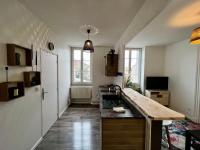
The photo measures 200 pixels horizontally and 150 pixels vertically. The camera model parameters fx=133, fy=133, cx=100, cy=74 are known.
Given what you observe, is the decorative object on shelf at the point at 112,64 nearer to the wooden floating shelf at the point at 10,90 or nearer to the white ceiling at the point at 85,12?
the white ceiling at the point at 85,12

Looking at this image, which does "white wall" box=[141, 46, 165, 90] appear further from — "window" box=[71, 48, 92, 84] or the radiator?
"window" box=[71, 48, 92, 84]

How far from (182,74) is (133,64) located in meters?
1.89

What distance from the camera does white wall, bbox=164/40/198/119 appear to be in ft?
12.8

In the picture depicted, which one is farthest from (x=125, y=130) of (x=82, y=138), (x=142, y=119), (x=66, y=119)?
(x=66, y=119)

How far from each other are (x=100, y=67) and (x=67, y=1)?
12.4 ft

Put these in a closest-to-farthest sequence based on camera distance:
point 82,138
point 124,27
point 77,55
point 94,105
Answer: point 82,138 → point 124,27 → point 94,105 → point 77,55

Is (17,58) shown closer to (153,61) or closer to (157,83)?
(157,83)

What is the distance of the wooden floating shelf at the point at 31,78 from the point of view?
2.20 metres

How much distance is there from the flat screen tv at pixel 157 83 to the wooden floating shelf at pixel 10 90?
4263 millimetres

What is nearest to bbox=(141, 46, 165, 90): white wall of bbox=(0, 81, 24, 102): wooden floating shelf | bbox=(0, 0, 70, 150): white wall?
bbox=(0, 0, 70, 150): white wall

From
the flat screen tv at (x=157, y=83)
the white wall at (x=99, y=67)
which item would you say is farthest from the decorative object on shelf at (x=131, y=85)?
the white wall at (x=99, y=67)

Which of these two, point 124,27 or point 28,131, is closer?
point 28,131

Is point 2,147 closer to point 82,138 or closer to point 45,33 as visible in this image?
point 82,138

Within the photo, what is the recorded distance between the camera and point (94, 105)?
5.57 meters
